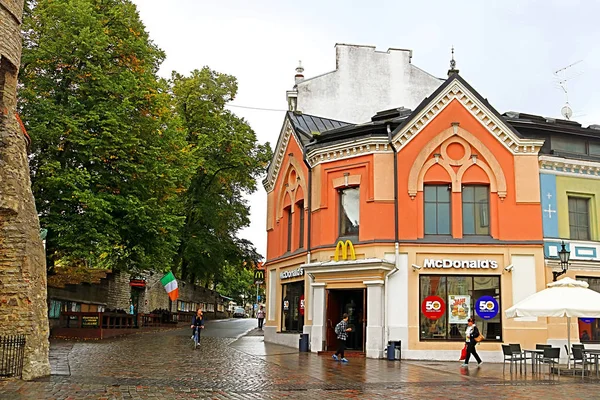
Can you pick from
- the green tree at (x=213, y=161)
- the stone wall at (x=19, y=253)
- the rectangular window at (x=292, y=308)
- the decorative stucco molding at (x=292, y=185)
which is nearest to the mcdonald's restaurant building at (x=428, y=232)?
the rectangular window at (x=292, y=308)

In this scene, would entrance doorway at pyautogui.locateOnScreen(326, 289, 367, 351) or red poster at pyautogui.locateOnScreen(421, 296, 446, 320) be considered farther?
entrance doorway at pyautogui.locateOnScreen(326, 289, 367, 351)

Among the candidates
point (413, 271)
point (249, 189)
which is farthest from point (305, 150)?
point (249, 189)

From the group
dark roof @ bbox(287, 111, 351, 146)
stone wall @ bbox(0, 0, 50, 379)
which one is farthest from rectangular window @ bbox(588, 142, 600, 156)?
stone wall @ bbox(0, 0, 50, 379)

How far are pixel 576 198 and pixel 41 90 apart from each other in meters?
23.4

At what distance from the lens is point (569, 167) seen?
2448cm

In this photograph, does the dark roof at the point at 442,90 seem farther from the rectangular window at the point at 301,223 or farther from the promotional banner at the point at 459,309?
the promotional banner at the point at 459,309

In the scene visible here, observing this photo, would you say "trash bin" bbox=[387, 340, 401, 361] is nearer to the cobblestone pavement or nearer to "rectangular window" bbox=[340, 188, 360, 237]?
the cobblestone pavement

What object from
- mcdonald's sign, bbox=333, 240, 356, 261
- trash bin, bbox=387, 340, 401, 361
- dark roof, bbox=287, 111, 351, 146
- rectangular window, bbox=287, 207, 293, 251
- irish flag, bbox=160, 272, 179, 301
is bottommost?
trash bin, bbox=387, 340, 401, 361

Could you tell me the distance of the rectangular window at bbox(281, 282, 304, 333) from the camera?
27219 mm

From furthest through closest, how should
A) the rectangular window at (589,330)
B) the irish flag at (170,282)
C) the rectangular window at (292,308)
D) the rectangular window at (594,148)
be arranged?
the irish flag at (170,282) < the rectangular window at (292,308) < the rectangular window at (594,148) < the rectangular window at (589,330)

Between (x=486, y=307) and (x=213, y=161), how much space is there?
2433 centimetres

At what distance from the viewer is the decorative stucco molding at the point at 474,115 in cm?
2384

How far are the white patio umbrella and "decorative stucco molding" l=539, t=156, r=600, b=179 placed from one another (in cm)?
666

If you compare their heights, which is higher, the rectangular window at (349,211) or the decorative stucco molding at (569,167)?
the decorative stucco molding at (569,167)
